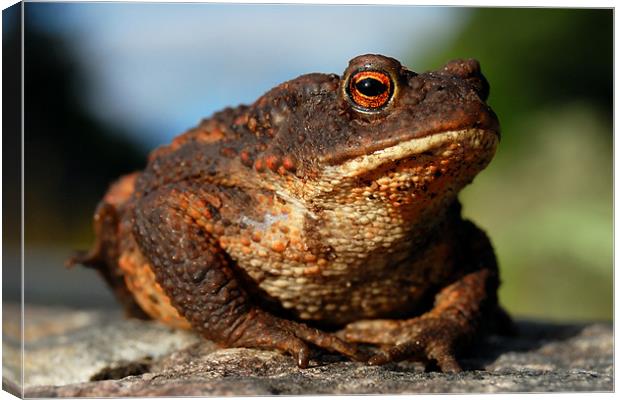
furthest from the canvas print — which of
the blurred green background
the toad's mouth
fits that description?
the blurred green background

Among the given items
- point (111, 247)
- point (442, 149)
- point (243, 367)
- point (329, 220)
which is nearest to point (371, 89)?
point (442, 149)

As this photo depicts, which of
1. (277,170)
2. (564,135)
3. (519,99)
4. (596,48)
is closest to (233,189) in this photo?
(277,170)

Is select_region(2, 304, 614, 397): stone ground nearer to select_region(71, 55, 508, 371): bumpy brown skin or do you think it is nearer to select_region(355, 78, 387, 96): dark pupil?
select_region(71, 55, 508, 371): bumpy brown skin

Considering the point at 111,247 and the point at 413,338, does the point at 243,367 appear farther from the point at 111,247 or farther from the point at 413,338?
the point at 111,247

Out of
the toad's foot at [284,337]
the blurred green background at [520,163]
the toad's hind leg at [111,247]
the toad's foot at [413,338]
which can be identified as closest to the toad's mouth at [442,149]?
the toad's foot at [284,337]

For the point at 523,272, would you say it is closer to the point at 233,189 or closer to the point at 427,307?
the point at 427,307

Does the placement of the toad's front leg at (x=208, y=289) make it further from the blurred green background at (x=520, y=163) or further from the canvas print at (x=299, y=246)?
the blurred green background at (x=520, y=163)
